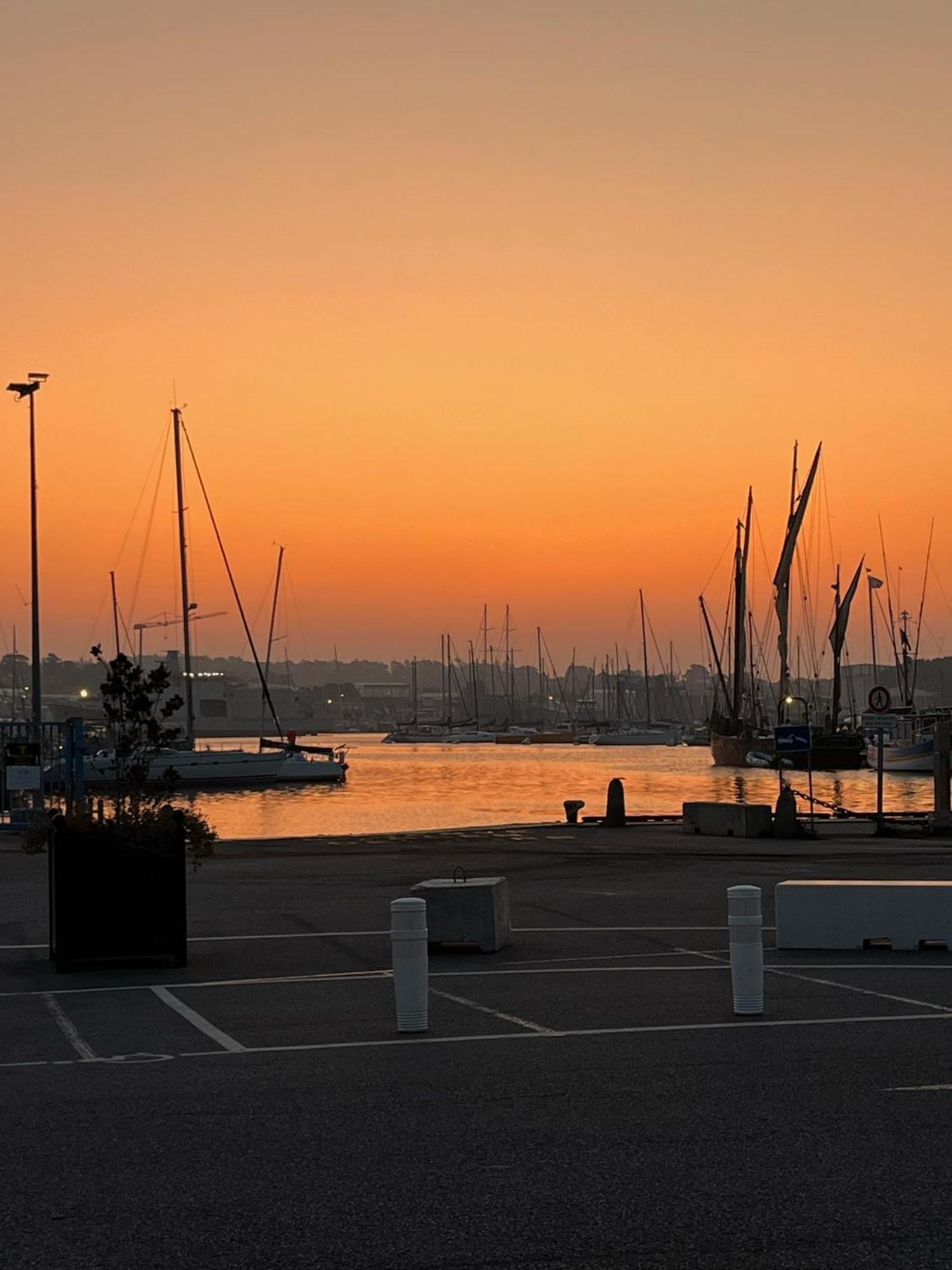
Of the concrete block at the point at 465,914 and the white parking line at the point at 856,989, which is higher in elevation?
the concrete block at the point at 465,914

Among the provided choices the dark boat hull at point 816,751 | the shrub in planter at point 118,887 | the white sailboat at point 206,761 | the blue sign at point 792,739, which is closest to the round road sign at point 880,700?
the blue sign at point 792,739

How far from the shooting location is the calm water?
2715 inches

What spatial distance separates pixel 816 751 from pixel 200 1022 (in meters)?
114

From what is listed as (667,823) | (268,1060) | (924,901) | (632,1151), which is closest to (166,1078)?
(268,1060)

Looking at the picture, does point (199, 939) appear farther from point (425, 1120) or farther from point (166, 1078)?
point (425, 1120)

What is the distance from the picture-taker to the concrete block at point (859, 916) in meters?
17.3

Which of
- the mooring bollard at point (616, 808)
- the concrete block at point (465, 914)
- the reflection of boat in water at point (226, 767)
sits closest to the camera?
the concrete block at point (465, 914)

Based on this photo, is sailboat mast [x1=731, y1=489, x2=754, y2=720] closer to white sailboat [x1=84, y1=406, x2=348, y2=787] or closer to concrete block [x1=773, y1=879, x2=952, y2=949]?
white sailboat [x1=84, y1=406, x2=348, y2=787]

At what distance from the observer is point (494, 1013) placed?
43.9ft

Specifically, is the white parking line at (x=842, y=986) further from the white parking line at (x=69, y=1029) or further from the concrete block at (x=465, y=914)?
the white parking line at (x=69, y=1029)

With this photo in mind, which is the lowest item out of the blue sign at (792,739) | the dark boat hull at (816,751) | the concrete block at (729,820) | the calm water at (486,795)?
the calm water at (486,795)

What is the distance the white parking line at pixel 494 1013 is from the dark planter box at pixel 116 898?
3.14 metres

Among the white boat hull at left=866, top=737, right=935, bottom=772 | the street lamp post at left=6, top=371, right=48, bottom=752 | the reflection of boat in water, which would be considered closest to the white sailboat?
the reflection of boat in water

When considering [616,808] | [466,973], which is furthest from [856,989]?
[616,808]
